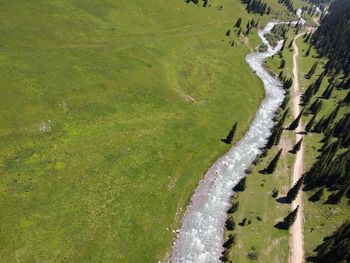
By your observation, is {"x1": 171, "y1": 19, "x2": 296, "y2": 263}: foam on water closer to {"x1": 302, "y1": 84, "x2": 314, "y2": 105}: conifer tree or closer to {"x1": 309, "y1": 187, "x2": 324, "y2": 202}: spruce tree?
{"x1": 309, "y1": 187, "x2": 324, "y2": 202}: spruce tree

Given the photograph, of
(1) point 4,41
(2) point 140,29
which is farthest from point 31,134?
(2) point 140,29

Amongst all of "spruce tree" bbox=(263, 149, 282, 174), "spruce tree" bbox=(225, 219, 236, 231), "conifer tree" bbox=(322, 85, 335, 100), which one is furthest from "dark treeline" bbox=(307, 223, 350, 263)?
"conifer tree" bbox=(322, 85, 335, 100)

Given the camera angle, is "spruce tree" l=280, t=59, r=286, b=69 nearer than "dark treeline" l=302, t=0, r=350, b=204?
No

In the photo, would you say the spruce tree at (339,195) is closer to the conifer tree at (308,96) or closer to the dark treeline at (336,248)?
the dark treeline at (336,248)

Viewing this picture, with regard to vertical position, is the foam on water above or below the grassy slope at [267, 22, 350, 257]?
below

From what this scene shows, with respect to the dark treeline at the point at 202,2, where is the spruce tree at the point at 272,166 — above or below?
below

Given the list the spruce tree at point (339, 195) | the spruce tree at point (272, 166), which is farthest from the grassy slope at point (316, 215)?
the spruce tree at point (272, 166)

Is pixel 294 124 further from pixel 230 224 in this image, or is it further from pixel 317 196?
pixel 230 224
